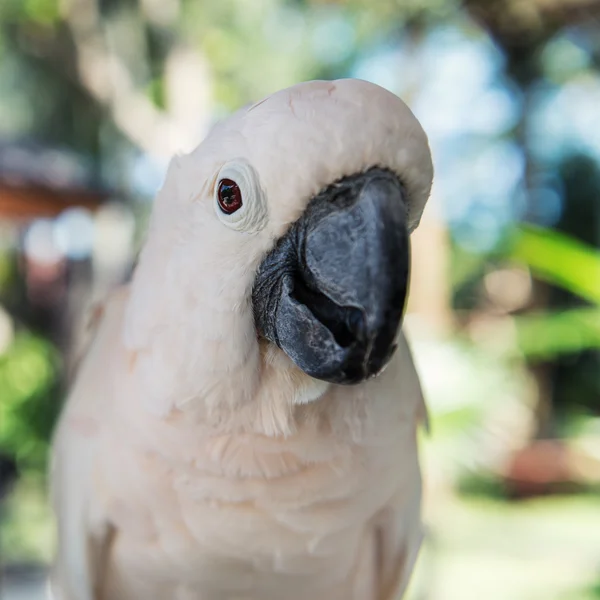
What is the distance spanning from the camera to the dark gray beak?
0.63 m

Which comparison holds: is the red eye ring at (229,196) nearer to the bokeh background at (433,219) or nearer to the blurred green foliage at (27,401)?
the bokeh background at (433,219)

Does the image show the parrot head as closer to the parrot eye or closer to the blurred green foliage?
the parrot eye

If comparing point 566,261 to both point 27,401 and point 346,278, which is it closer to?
point 346,278

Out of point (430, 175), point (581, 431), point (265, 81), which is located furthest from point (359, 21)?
point (430, 175)

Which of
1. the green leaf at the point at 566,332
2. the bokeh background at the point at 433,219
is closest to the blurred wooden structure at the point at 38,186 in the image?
the bokeh background at the point at 433,219

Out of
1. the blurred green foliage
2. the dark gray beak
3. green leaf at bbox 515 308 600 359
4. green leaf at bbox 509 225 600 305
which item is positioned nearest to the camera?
the dark gray beak

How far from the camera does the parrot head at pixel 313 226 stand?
0.63 meters

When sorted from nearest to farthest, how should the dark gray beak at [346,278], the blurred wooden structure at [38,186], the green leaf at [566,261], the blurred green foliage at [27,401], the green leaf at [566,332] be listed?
the dark gray beak at [346,278] → the green leaf at [566,261] → the green leaf at [566,332] → the blurred wooden structure at [38,186] → the blurred green foliage at [27,401]

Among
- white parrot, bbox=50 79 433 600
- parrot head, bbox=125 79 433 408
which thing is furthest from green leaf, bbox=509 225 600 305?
parrot head, bbox=125 79 433 408

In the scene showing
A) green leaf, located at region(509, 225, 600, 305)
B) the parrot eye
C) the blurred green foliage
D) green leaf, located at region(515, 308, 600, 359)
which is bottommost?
the blurred green foliage

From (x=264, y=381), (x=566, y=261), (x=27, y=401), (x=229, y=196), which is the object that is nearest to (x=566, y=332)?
(x=566, y=261)

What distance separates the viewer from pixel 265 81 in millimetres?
6797

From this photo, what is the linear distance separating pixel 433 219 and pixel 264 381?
10.1 feet

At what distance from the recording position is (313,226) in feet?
2.17
